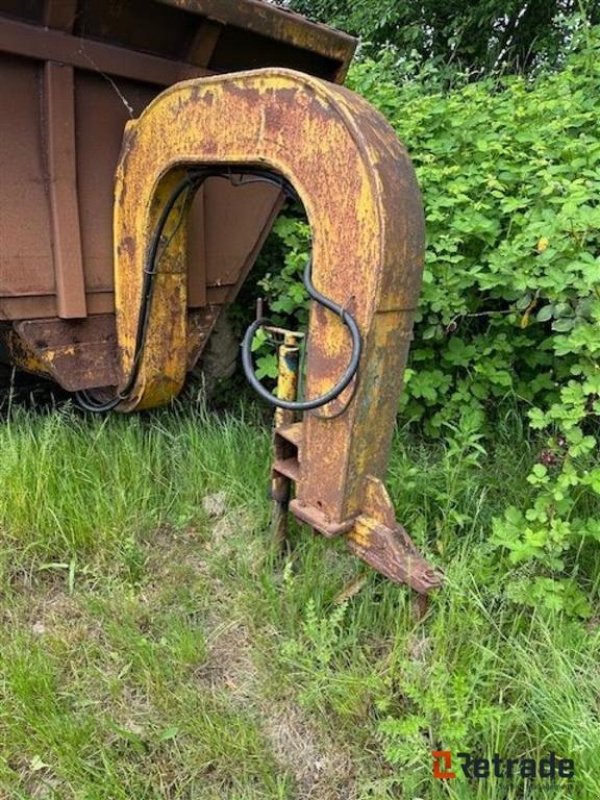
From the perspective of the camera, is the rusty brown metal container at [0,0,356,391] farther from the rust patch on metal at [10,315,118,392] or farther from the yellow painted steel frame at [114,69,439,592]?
the yellow painted steel frame at [114,69,439,592]

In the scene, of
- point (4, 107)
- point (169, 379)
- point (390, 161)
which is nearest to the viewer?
point (390, 161)

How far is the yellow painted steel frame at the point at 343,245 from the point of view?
1536mm

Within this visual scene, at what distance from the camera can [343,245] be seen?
1.59 meters

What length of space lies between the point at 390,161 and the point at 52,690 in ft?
5.43

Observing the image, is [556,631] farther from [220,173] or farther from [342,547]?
[220,173]

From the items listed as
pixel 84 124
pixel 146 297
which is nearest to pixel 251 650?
pixel 146 297

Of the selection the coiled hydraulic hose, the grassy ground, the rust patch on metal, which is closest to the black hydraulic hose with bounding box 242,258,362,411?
the coiled hydraulic hose

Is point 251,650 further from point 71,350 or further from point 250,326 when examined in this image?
point 71,350

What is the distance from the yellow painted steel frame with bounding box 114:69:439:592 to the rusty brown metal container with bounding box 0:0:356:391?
50 centimetres

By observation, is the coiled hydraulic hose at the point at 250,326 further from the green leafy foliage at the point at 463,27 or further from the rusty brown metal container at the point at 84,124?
the green leafy foliage at the point at 463,27

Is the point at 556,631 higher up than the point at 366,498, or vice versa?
the point at 366,498

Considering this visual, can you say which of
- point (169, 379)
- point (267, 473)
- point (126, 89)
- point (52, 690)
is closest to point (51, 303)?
point (169, 379)

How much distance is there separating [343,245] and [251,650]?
1.20 m

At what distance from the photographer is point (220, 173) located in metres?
1.98
